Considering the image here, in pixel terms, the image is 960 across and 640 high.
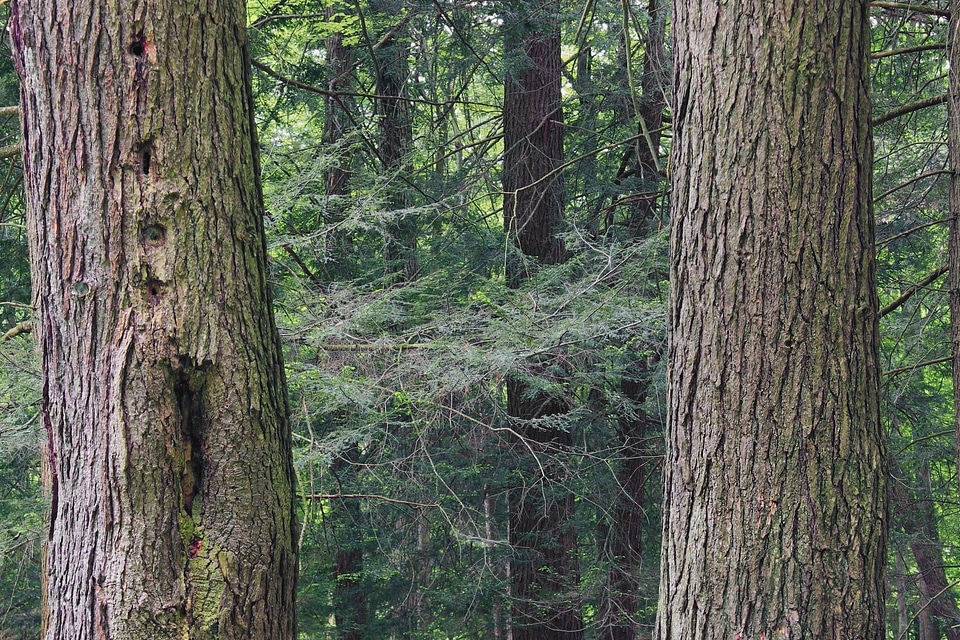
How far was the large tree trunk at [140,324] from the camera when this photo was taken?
2.26 metres

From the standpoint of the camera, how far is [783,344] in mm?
2510

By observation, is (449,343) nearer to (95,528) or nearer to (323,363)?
(323,363)

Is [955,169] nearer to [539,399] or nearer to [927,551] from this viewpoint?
[539,399]

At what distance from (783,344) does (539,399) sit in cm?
544

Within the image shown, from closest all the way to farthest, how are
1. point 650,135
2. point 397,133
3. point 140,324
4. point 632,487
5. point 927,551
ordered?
point 140,324 < point 650,135 < point 397,133 < point 632,487 < point 927,551

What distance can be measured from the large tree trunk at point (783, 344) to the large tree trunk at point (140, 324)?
1523 millimetres

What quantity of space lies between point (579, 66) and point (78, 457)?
803 centimetres

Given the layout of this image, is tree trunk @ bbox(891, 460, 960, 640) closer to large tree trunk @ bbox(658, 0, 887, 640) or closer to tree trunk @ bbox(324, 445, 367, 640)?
large tree trunk @ bbox(658, 0, 887, 640)

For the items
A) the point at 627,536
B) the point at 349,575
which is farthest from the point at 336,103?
the point at 627,536

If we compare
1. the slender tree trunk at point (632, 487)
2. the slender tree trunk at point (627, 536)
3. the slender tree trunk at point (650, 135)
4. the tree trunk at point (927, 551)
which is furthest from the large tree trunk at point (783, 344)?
the slender tree trunk at point (627, 536)

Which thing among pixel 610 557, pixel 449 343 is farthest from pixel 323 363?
pixel 610 557

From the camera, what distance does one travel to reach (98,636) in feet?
7.39

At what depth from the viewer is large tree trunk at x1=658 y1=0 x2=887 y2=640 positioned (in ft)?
8.12

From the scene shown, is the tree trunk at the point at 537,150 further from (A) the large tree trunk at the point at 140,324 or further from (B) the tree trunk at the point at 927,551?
(A) the large tree trunk at the point at 140,324
